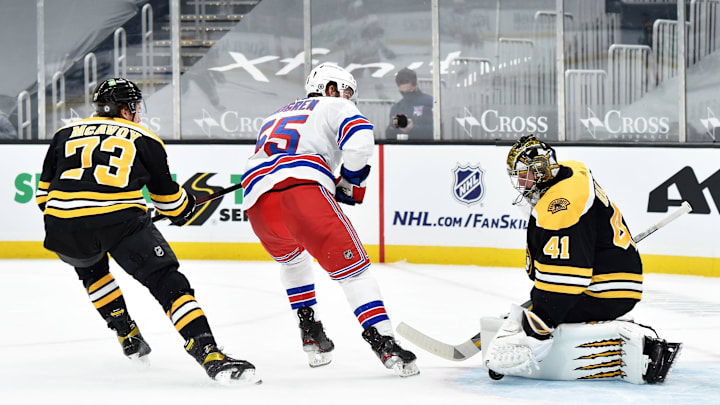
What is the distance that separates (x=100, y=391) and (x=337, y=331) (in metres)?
1.39

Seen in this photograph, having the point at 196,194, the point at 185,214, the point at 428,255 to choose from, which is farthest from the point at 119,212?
the point at 196,194

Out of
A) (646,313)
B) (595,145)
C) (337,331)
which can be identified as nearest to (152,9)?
(595,145)

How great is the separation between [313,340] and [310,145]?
2.38 feet

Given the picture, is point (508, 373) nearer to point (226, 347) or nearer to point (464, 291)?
point (226, 347)

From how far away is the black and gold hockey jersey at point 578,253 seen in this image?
2.82m

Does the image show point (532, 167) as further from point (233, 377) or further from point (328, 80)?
point (233, 377)

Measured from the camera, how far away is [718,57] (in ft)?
21.9

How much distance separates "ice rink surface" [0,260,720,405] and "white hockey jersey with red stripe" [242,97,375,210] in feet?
2.27

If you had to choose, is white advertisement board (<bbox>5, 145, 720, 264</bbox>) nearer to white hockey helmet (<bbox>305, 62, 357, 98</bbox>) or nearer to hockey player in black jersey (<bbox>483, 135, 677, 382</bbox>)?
white hockey helmet (<bbox>305, 62, 357, 98</bbox>)

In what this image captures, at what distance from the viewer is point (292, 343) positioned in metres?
3.90

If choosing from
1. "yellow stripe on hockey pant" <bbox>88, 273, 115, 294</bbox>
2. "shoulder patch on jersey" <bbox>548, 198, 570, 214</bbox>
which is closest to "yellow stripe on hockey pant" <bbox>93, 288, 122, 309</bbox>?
"yellow stripe on hockey pant" <bbox>88, 273, 115, 294</bbox>

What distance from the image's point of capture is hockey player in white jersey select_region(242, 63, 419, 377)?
3.12 m

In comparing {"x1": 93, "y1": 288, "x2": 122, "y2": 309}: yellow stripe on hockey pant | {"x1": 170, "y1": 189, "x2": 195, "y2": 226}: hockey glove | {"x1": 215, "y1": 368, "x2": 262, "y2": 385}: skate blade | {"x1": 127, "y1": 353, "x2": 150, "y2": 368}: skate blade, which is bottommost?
{"x1": 127, "y1": 353, "x2": 150, "y2": 368}: skate blade

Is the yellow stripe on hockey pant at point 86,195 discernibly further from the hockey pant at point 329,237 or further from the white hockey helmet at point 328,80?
the white hockey helmet at point 328,80
